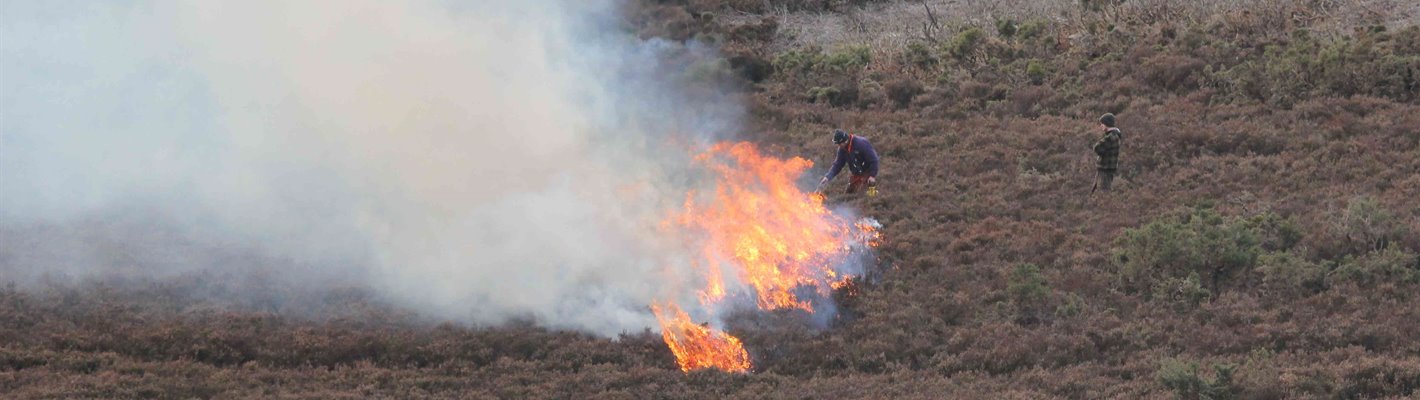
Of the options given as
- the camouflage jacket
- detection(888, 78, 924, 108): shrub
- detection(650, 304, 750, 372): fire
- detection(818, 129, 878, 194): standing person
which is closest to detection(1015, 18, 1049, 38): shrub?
detection(888, 78, 924, 108): shrub

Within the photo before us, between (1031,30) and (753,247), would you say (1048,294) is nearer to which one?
(753,247)

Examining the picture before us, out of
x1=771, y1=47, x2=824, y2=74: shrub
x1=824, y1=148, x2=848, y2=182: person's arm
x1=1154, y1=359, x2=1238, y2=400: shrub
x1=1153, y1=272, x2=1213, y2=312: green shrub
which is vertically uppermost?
x1=771, y1=47, x2=824, y2=74: shrub

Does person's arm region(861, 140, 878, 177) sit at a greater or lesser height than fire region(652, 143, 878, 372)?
greater

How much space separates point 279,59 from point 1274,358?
13636 millimetres

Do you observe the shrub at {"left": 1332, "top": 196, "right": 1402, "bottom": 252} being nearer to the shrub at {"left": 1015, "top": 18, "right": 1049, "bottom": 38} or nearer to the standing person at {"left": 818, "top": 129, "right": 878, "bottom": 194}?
the standing person at {"left": 818, "top": 129, "right": 878, "bottom": 194}

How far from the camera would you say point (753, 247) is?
18.7 metres

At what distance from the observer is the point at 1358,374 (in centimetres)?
1416

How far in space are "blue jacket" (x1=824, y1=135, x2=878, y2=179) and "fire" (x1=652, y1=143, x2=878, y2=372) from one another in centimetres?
55

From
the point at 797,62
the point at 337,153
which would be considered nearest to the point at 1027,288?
the point at 337,153

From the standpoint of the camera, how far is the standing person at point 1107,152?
21984 millimetres

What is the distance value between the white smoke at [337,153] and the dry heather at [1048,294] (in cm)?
109

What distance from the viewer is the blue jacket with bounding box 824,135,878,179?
21109 mm

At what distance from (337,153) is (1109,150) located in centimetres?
1086

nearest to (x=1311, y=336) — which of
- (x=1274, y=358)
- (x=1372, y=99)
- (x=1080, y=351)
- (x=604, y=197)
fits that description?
(x=1274, y=358)
